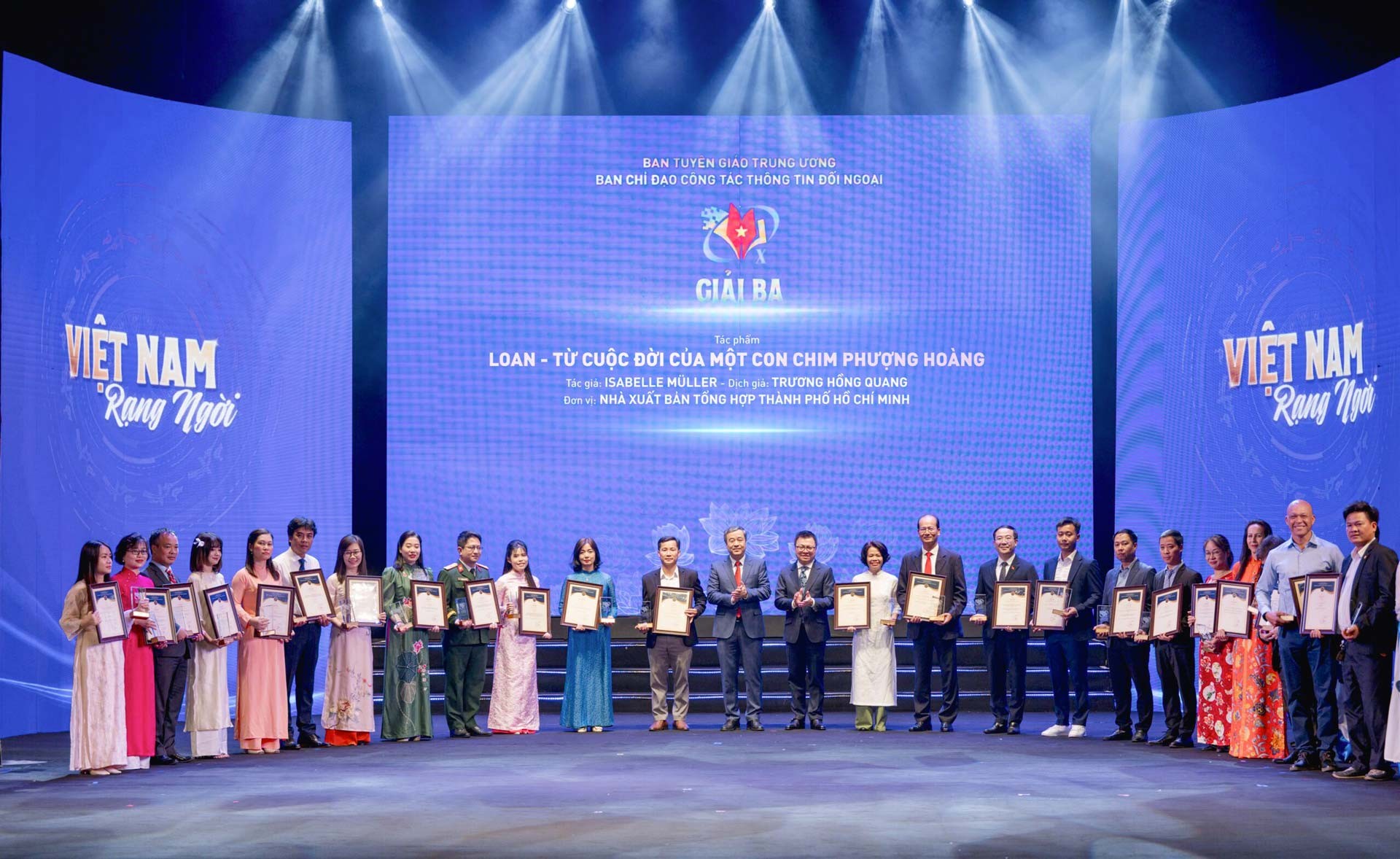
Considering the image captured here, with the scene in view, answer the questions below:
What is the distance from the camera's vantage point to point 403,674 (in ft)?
30.7

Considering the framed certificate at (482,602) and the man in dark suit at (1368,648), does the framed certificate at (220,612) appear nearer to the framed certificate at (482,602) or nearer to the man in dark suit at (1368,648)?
the framed certificate at (482,602)

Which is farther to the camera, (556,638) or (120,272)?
(556,638)

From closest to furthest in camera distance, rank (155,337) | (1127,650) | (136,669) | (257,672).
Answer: (136,669) → (257,672) → (1127,650) → (155,337)

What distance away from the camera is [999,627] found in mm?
9664

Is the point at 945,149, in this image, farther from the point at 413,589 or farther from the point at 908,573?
the point at 413,589

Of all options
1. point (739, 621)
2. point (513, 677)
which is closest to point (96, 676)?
point (513, 677)

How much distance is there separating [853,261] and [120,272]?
18.2ft

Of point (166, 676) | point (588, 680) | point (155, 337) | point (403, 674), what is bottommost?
point (588, 680)

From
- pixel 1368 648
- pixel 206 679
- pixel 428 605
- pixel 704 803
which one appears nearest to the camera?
pixel 704 803

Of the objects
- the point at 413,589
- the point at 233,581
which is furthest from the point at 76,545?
the point at 413,589

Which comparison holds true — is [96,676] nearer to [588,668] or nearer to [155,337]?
[588,668]

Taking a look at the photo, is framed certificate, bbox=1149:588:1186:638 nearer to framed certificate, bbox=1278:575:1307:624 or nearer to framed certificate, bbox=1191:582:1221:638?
framed certificate, bbox=1191:582:1221:638

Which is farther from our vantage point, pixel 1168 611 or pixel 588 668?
pixel 588 668

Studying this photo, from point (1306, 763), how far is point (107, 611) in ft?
21.1
